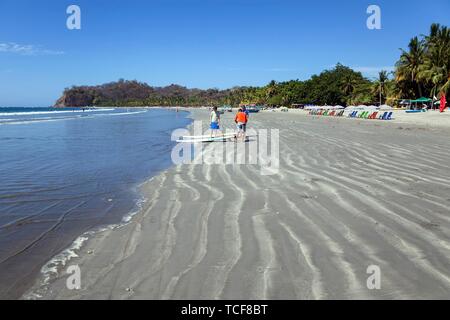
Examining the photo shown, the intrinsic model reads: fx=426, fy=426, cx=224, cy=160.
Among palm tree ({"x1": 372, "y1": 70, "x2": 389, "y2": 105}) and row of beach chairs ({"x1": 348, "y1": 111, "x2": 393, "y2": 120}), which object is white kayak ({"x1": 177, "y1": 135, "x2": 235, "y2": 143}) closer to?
row of beach chairs ({"x1": 348, "y1": 111, "x2": 393, "y2": 120})

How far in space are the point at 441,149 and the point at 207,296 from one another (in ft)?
43.3

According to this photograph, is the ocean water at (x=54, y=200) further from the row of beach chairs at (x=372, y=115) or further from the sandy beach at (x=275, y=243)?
the row of beach chairs at (x=372, y=115)

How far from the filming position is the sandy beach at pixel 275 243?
3801 millimetres

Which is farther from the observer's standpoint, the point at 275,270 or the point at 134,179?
the point at 134,179

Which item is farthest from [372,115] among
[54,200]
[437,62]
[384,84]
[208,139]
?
[384,84]

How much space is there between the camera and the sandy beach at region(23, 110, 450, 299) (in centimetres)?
380

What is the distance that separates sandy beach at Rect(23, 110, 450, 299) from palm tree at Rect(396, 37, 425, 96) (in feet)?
201

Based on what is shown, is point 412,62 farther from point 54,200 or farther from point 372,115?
point 54,200

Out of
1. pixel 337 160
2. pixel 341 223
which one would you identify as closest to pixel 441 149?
pixel 337 160

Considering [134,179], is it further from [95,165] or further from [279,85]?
[279,85]

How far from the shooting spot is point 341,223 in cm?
580

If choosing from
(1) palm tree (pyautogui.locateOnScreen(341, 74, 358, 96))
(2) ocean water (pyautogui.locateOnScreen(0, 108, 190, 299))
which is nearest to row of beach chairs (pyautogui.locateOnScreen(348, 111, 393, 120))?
(2) ocean water (pyautogui.locateOnScreen(0, 108, 190, 299))

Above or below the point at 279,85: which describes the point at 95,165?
below
